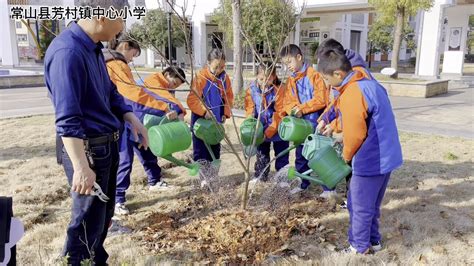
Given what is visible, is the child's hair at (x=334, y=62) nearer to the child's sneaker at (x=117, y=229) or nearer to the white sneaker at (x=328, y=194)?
the white sneaker at (x=328, y=194)

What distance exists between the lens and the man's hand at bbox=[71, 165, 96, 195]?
5.87ft

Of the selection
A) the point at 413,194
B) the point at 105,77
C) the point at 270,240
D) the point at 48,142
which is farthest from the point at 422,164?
the point at 48,142

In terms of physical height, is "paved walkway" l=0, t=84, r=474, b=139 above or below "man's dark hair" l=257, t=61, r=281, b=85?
below

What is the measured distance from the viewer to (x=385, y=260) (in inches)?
102

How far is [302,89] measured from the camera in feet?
12.2

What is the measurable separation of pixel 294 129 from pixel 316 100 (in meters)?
0.43

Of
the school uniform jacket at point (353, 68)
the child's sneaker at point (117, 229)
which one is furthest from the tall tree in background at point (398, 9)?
the child's sneaker at point (117, 229)

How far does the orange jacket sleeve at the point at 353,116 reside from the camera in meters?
2.33

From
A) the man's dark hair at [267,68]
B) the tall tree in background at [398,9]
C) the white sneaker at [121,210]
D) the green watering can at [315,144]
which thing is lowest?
the white sneaker at [121,210]

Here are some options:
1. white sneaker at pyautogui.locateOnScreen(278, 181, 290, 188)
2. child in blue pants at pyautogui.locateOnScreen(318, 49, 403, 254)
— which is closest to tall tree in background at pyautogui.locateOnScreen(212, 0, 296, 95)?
child in blue pants at pyautogui.locateOnScreen(318, 49, 403, 254)

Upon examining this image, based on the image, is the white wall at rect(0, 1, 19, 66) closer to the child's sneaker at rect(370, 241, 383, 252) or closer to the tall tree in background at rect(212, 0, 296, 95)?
the tall tree in background at rect(212, 0, 296, 95)

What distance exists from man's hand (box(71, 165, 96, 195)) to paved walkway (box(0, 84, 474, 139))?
207 inches

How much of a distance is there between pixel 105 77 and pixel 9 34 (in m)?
24.2

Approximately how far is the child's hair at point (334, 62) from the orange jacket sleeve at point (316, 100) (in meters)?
1.05
